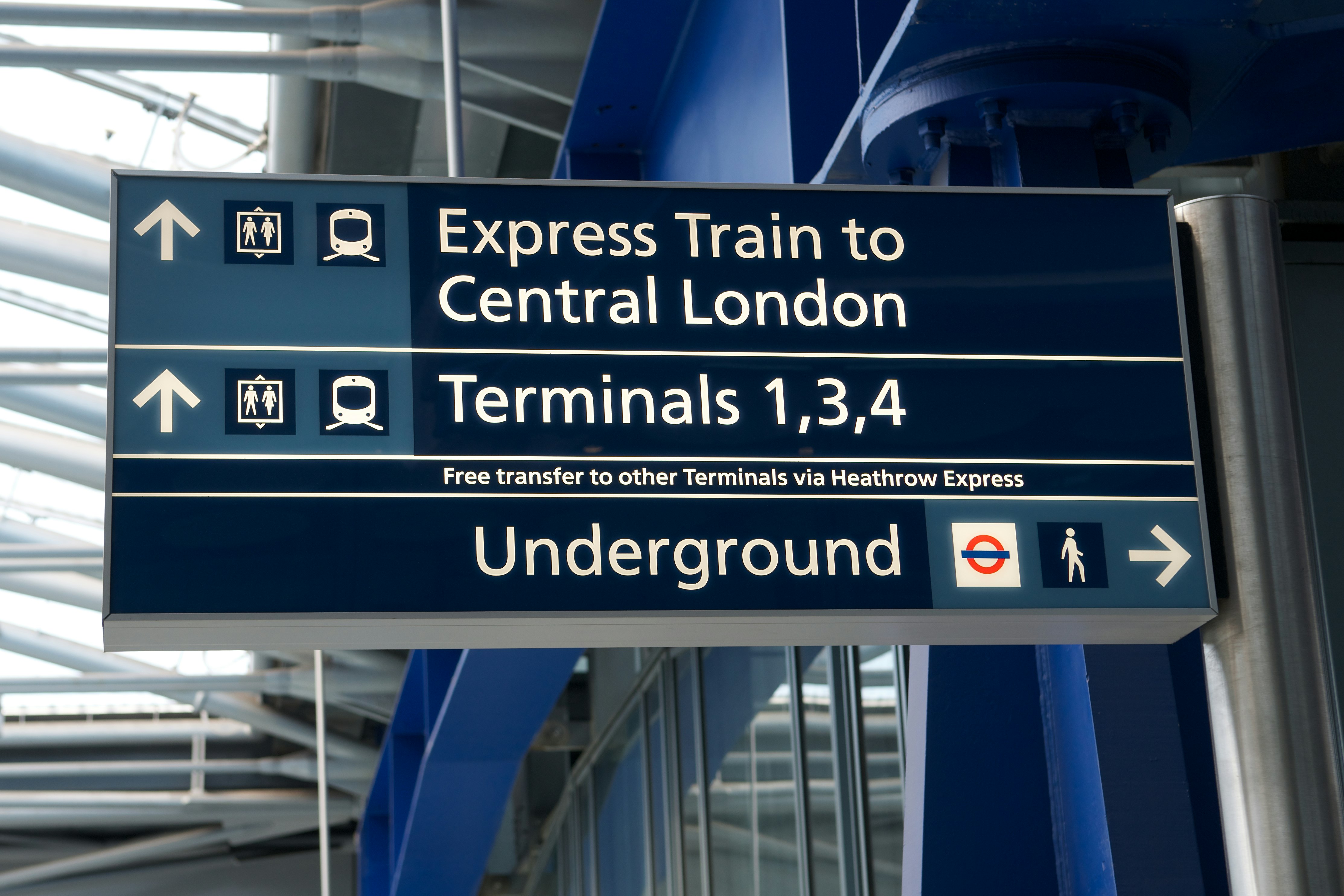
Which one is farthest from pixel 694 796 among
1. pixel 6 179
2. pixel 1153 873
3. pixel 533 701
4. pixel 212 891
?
pixel 212 891

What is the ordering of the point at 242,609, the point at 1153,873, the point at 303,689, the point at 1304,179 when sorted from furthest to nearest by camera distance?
the point at 303,689
the point at 1304,179
the point at 1153,873
the point at 242,609

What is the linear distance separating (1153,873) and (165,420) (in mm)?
2006

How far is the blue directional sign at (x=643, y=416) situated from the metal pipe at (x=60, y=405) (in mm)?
14803

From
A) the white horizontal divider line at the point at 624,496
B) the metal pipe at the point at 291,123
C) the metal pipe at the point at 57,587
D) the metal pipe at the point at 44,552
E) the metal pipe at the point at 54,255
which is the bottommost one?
the white horizontal divider line at the point at 624,496

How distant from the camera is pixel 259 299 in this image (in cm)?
292

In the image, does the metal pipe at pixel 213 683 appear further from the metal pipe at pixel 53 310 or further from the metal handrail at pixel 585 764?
the metal pipe at pixel 53 310

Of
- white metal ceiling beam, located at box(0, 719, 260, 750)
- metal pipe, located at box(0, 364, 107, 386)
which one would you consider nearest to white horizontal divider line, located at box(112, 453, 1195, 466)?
metal pipe, located at box(0, 364, 107, 386)

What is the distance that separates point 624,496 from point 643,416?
154 millimetres

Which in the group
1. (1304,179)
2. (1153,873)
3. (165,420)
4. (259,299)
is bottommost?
(1153,873)

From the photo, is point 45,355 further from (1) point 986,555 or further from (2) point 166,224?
(1) point 986,555

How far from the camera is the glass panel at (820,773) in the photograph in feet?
29.8

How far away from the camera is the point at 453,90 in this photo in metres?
5.02

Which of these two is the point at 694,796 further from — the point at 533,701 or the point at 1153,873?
the point at 1153,873

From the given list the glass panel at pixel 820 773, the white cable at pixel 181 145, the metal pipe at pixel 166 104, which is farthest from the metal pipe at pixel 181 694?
the glass panel at pixel 820 773
